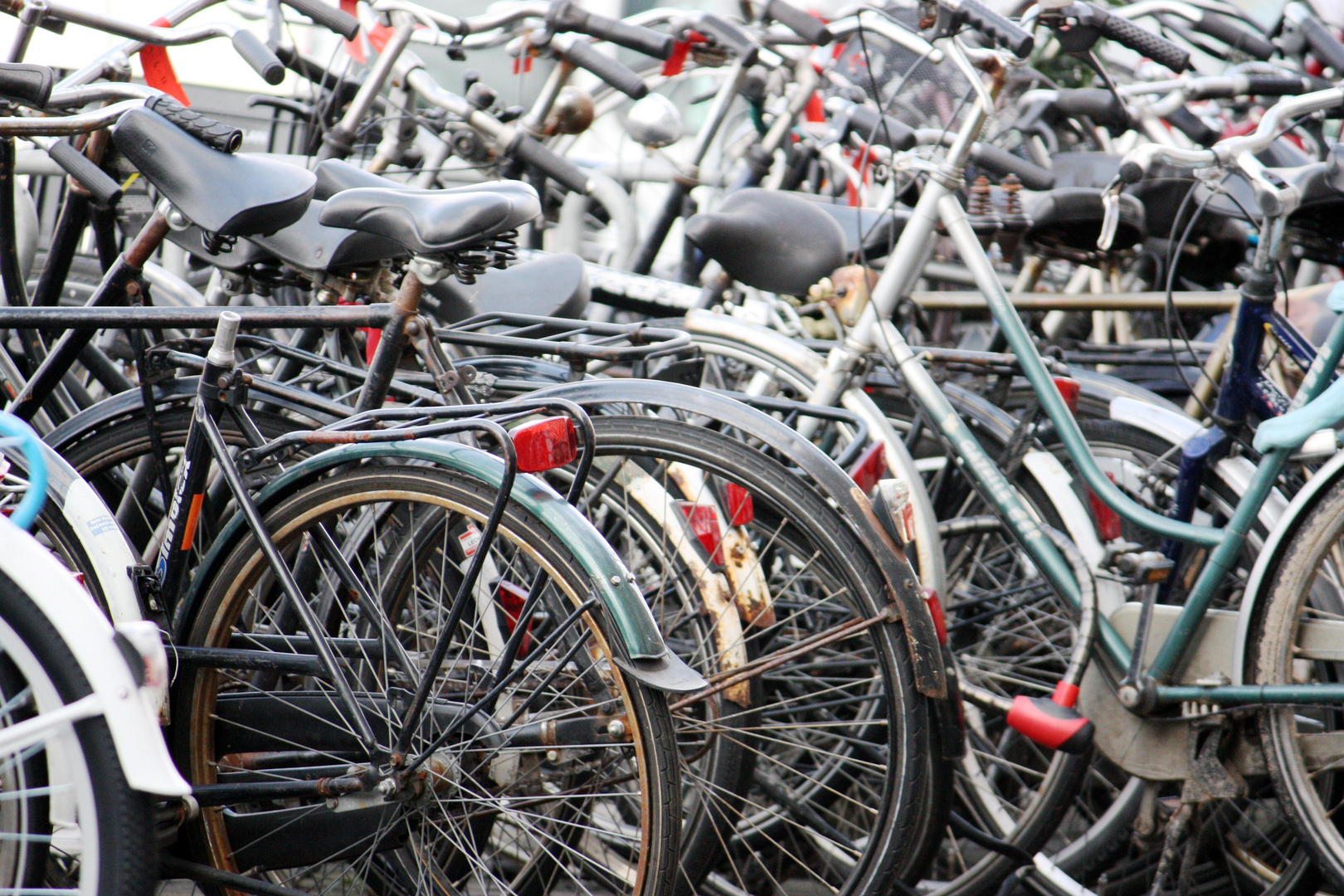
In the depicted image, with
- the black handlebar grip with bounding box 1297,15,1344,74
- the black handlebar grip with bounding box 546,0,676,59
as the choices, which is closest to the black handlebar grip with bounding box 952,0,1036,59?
the black handlebar grip with bounding box 546,0,676,59

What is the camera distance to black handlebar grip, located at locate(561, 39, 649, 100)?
11.8 ft

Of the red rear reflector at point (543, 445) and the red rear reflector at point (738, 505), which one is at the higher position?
the red rear reflector at point (543, 445)

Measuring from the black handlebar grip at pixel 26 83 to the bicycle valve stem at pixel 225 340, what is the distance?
22.6 inches

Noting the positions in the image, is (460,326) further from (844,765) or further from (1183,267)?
(1183,267)

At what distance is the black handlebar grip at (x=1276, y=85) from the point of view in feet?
12.1

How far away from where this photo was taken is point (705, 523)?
238 centimetres

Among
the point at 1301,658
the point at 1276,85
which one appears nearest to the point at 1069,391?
the point at 1301,658

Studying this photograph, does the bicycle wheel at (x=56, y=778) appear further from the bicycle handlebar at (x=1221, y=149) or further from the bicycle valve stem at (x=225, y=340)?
the bicycle handlebar at (x=1221, y=149)

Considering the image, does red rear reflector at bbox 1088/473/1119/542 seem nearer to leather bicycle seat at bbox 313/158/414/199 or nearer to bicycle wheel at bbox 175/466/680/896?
bicycle wheel at bbox 175/466/680/896

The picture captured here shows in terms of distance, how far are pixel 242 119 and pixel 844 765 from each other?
3341 millimetres

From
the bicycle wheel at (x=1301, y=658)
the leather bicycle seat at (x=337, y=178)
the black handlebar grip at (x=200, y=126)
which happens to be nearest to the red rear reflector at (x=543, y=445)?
the black handlebar grip at (x=200, y=126)

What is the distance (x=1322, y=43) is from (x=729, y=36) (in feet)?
7.20

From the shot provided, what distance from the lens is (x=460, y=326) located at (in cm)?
256

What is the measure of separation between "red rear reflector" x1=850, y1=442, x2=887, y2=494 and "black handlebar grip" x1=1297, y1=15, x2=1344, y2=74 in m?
2.98
